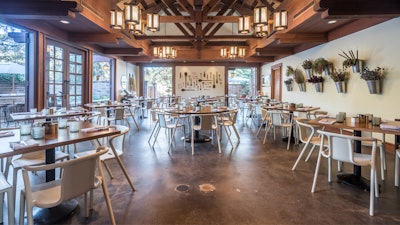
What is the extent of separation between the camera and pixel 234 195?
8.65 feet

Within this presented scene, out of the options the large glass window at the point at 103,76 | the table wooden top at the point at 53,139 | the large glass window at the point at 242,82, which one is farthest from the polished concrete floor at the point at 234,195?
the large glass window at the point at 242,82

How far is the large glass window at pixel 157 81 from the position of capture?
1379 cm

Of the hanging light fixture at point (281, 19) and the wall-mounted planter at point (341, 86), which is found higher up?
the hanging light fixture at point (281, 19)

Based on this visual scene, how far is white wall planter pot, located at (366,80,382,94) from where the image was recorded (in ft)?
15.3

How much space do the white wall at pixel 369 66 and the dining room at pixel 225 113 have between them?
0.02 m

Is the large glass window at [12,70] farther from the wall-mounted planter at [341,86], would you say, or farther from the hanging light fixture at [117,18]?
the wall-mounted planter at [341,86]

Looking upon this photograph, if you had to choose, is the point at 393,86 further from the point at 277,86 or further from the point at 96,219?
the point at 277,86

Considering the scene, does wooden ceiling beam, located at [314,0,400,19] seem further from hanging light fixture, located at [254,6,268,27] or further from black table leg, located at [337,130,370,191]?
black table leg, located at [337,130,370,191]

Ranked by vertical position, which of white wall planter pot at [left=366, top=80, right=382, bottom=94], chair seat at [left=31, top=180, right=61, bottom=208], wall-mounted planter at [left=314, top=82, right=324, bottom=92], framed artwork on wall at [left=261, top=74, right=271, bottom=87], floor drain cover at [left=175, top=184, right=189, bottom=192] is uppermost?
framed artwork on wall at [left=261, top=74, right=271, bottom=87]

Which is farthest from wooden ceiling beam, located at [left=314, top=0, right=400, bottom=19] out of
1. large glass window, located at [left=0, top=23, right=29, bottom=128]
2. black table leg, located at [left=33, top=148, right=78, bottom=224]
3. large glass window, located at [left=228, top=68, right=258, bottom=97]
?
large glass window, located at [left=228, top=68, right=258, bottom=97]

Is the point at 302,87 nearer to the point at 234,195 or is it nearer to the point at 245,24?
the point at 245,24

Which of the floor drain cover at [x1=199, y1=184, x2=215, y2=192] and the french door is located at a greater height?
the french door

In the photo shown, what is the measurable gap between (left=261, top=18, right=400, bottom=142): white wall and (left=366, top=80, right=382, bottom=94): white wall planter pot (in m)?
0.09

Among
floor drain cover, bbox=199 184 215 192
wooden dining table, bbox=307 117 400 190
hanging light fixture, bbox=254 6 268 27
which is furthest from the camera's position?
hanging light fixture, bbox=254 6 268 27
